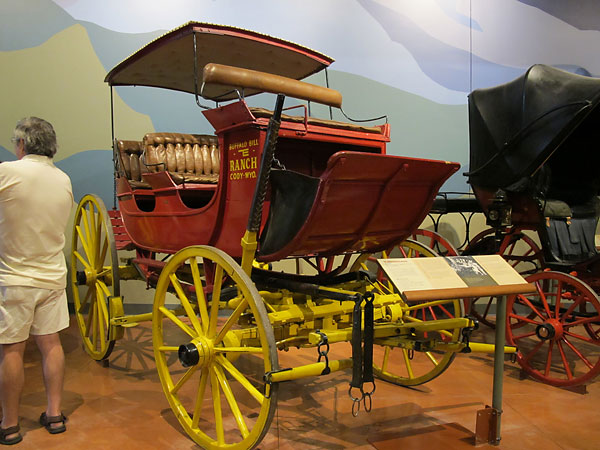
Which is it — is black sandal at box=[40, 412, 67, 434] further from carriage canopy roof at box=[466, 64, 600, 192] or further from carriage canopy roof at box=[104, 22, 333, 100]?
carriage canopy roof at box=[466, 64, 600, 192]

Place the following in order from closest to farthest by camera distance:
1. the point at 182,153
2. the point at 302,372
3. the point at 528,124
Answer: the point at 302,372 < the point at 528,124 < the point at 182,153

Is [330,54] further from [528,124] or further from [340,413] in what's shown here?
[340,413]

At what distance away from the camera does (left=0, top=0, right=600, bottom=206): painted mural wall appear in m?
4.84

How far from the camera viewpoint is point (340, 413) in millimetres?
2820

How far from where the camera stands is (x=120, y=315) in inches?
132

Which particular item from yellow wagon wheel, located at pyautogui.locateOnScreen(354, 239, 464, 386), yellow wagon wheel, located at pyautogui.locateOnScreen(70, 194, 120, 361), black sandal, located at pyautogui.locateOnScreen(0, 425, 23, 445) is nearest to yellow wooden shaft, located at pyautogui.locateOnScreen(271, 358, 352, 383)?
yellow wagon wheel, located at pyautogui.locateOnScreen(354, 239, 464, 386)

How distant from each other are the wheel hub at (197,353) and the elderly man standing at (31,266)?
0.82m

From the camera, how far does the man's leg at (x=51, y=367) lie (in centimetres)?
262

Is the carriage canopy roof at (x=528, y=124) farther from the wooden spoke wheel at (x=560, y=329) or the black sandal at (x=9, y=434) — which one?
the black sandal at (x=9, y=434)

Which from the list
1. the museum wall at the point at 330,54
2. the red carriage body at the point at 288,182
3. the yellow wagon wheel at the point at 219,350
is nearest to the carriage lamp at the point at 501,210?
the red carriage body at the point at 288,182

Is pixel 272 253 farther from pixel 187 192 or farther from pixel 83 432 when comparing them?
pixel 83 432

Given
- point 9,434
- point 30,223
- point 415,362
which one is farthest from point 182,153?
point 415,362

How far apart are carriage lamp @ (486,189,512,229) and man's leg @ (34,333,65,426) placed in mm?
3070

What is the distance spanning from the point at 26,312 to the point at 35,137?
0.87 m
